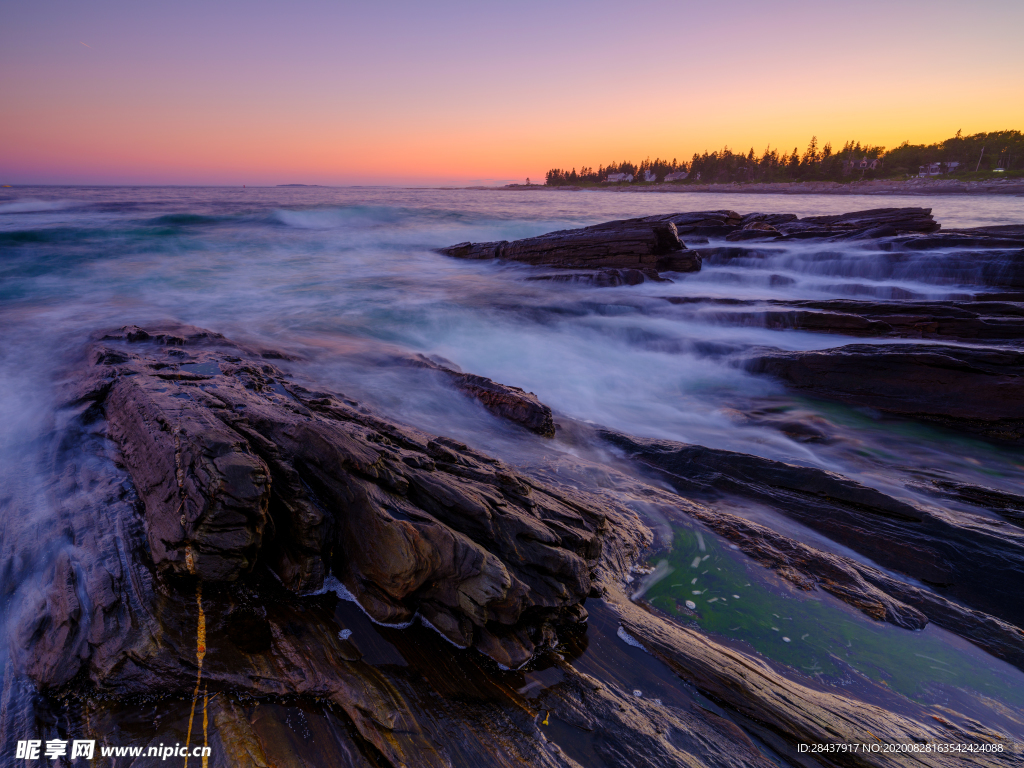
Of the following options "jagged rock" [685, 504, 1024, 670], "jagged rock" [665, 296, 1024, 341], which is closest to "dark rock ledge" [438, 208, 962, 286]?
"jagged rock" [665, 296, 1024, 341]

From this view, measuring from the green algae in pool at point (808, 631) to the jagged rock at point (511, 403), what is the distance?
2.57 m

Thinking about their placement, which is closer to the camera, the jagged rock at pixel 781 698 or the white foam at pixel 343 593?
the jagged rock at pixel 781 698

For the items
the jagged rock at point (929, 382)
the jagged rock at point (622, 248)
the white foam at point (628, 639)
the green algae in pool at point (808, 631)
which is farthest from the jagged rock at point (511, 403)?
the jagged rock at point (622, 248)

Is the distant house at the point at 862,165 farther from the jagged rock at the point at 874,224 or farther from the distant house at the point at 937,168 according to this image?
the jagged rock at the point at 874,224

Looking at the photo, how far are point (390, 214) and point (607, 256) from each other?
2710cm

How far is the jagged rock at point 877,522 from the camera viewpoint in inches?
152

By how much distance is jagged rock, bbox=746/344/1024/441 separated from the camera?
6.61m

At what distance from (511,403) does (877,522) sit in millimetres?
4234

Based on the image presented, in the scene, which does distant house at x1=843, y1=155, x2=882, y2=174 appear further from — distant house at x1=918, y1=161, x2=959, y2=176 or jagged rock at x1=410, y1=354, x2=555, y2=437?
jagged rock at x1=410, y1=354, x2=555, y2=437

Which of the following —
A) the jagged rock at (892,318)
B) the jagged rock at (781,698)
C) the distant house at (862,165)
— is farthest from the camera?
the distant house at (862,165)

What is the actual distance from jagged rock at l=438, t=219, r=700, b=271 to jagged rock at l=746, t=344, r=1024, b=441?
874cm

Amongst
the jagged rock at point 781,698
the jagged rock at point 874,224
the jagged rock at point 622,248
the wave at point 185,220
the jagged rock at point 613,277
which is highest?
the wave at point 185,220

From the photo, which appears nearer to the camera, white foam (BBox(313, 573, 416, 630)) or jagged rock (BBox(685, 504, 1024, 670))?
white foam (BBox(313, 573, 416, 630))

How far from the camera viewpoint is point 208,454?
296 centimetres
